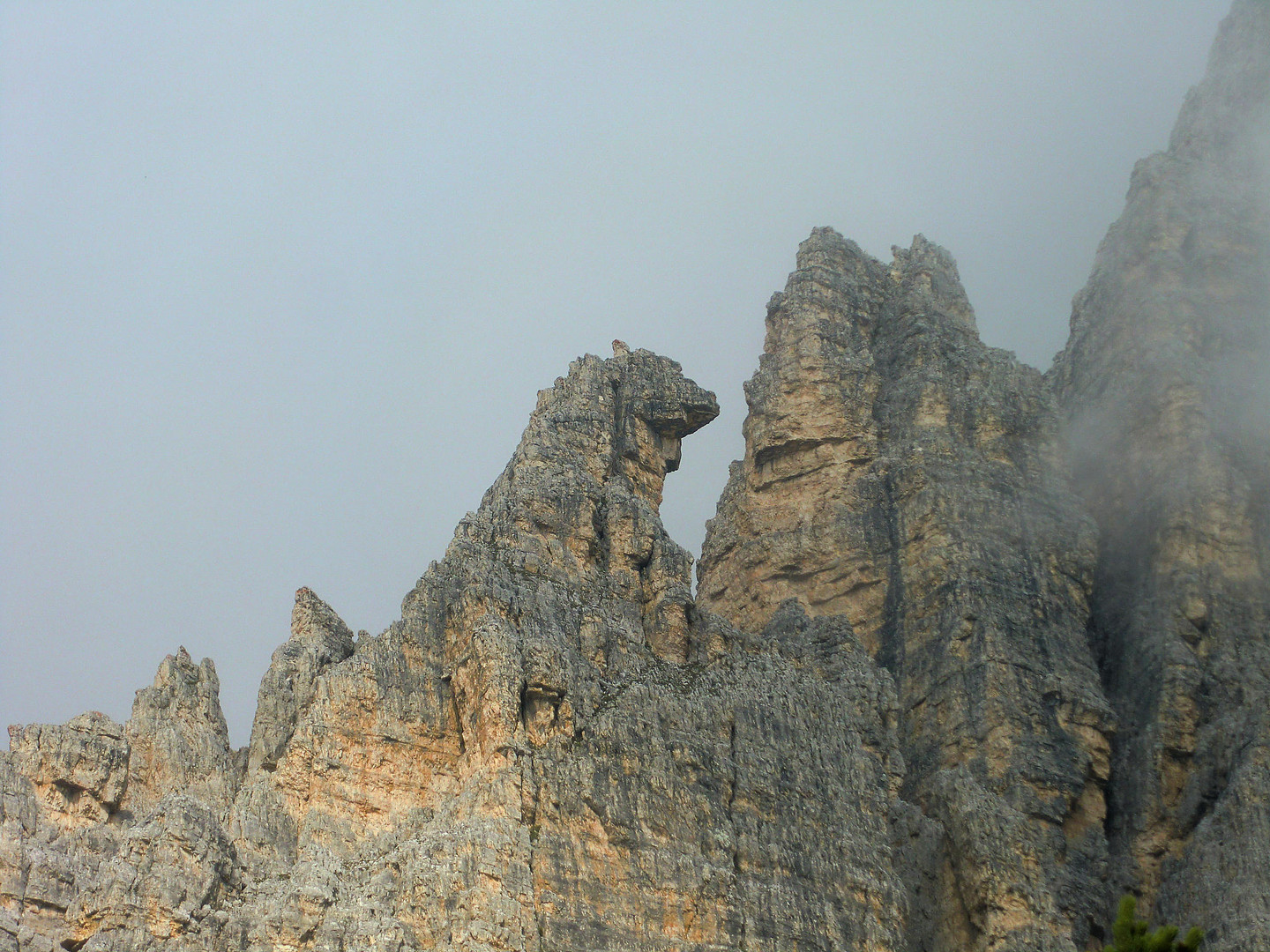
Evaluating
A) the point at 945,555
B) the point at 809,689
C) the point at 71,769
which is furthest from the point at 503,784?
the point at 945,555

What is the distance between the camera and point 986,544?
111 metres

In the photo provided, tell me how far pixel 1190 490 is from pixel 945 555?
1448 cm

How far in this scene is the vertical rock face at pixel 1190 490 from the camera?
313 feet

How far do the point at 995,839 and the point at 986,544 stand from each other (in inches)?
874

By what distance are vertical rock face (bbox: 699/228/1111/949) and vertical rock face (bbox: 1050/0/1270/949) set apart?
260cm

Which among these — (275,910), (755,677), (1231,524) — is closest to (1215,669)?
(1231,524)

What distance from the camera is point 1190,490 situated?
11119 centimetres

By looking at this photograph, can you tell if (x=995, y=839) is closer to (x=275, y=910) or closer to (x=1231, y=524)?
(x=1231, y=524)

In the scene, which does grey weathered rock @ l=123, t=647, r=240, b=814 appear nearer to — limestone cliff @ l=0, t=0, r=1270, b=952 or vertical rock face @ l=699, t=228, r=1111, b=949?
limestone cliff @ l=0, t=0, r=1270, b=952

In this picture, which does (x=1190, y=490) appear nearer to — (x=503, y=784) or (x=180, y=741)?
(x=503, y=784)

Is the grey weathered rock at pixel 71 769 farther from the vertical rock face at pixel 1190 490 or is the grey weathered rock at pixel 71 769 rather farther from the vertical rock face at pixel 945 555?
the vertical rock face at pixel 1190 490

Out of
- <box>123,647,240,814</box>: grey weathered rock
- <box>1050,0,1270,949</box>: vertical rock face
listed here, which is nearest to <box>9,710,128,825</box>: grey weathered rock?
<box>123,647,240,814</box>: grey weathered rock

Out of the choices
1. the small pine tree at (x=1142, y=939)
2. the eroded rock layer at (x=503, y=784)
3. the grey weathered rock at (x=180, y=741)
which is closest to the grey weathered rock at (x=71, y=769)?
the eroded rock layer at (x=503, y=784)

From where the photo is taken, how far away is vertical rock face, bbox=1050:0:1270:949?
95.3m
